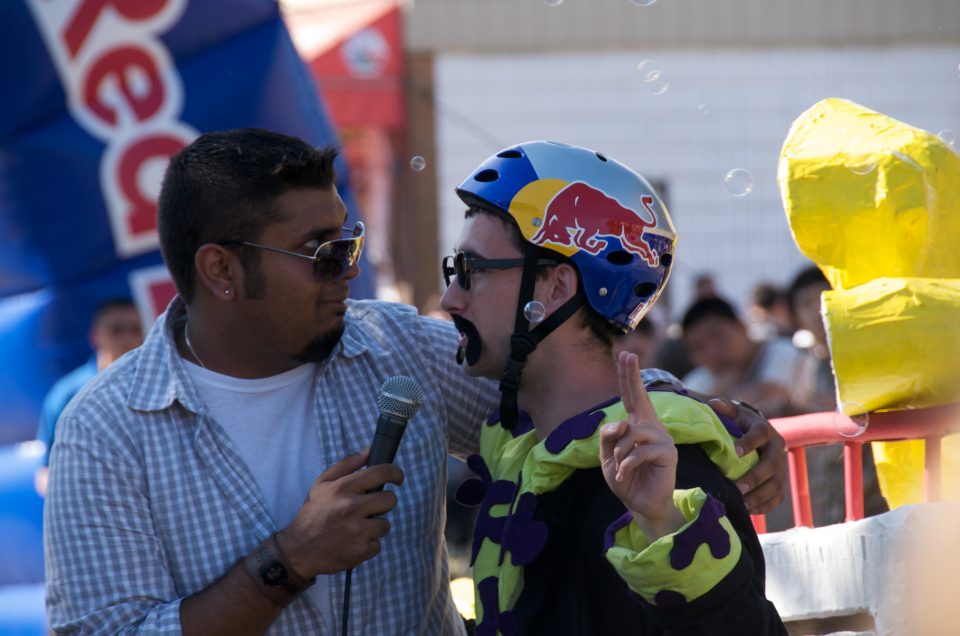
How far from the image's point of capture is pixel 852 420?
2.74 m

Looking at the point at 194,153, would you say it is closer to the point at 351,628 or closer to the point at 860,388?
the point at 351,628

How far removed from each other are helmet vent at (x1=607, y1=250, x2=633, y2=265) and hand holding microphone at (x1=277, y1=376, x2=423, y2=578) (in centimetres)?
51

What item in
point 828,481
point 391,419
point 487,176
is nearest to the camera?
point 391,419

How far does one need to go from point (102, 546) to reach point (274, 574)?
1.25 ft

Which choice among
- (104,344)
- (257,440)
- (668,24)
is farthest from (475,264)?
(668,24)

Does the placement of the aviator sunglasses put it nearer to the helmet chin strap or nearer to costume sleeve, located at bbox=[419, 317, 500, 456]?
costume sleeve, located at bbox=[419, 317, 500, 456]

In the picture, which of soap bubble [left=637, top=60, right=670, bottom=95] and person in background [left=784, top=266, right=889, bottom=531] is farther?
person in background [left=784, top=266, right=889, bottom=531]

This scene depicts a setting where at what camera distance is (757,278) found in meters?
12.5

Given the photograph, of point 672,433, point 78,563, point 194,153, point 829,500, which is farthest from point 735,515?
point 829,500

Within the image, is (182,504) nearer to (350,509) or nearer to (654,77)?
(350,509)

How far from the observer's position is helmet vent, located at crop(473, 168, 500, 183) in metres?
2.57

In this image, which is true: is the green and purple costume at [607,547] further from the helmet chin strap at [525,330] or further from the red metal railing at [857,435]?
the red metal railing at [857,435]

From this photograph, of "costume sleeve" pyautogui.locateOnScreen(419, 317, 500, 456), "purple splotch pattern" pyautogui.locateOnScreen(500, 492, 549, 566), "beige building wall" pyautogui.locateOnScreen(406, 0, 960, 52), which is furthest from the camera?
"beige building wall" pyautogui.locateOnScreen(406, 0, 960, 52)

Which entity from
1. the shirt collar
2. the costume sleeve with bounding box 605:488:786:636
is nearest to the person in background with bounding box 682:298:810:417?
the shirt collar
